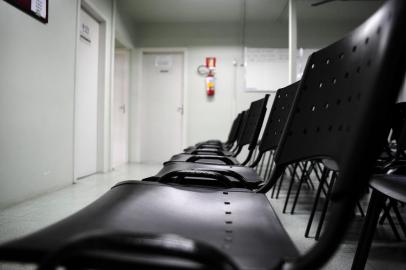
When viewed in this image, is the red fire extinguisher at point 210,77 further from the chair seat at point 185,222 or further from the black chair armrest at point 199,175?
the chair seat at point 185,222

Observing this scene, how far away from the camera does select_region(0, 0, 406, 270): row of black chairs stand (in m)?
0.39

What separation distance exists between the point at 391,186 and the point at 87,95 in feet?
12.0

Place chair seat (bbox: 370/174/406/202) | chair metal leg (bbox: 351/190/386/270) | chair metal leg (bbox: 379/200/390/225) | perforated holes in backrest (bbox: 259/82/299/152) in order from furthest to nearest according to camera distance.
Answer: chair metal leg (bbox: 379/200/390/225)
perforated holes in backrest (bbox: 259/82/299/152)
chair metal leg (bbox: 351/190/386/270)
chair seat (bbox: 370/174/406/202)

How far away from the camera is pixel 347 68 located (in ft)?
2.28

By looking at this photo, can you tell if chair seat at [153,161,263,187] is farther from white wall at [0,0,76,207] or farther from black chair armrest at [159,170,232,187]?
white wall at [0,0,76,207]

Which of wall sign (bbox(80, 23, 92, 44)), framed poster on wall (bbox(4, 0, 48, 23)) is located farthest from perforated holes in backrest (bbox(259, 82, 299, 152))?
wall sign (bbox(80, 23, 92, 44))

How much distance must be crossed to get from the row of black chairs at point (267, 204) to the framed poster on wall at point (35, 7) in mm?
2105

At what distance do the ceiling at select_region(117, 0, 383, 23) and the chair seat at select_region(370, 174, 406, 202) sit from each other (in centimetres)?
452

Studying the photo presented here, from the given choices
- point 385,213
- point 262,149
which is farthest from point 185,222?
point 385,213

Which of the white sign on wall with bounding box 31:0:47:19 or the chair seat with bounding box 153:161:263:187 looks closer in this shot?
the chair seat with bounding box 153:161:263:187

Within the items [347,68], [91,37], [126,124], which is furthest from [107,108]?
[347,68]

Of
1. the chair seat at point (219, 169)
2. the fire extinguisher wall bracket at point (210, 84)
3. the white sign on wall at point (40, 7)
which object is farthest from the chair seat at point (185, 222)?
the fire extinguisher wall bracket at point (210, 84)

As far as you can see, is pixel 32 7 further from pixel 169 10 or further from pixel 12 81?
pixel 169 10

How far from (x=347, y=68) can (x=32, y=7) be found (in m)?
2.60
